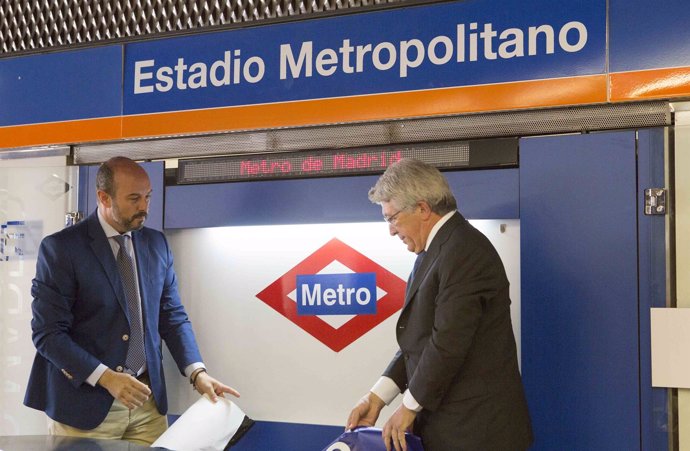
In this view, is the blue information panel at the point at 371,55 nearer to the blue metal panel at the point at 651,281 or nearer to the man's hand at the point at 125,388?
the blue metal panel at the point at 651,281

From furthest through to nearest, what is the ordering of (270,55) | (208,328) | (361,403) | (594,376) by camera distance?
1. (208,328)
2. (270,55)
3. (594,376)
4. (361,403)

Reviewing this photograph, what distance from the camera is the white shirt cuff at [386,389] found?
2861 millimetres

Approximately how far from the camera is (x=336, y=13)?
3.48 m

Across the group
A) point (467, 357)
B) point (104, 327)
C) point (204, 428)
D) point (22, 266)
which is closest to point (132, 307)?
point (104, 327)

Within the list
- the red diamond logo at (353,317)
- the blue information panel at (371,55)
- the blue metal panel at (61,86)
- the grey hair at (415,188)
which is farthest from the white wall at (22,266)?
the grey hair at (415,188)

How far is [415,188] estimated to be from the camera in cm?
274

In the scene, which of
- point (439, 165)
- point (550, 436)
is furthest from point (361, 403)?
point (439, 165)

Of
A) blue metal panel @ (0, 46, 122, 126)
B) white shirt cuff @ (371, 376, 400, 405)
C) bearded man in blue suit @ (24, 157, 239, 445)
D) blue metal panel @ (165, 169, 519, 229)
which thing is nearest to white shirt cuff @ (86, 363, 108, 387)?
bearded man in blue suit @ (24, 157, 239, 445)

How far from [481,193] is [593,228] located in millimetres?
417

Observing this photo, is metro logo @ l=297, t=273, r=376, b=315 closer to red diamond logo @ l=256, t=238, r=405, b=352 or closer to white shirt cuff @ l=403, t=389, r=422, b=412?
red diamond logo @ l=256, t=238, r=405, b=352

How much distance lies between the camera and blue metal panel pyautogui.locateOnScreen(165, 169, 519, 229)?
3.24 metres

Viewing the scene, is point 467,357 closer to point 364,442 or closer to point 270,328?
point 364,442

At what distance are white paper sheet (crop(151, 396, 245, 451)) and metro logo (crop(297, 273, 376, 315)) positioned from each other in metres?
0.55

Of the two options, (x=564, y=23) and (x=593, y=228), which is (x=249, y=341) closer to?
(x=593, y=228)
